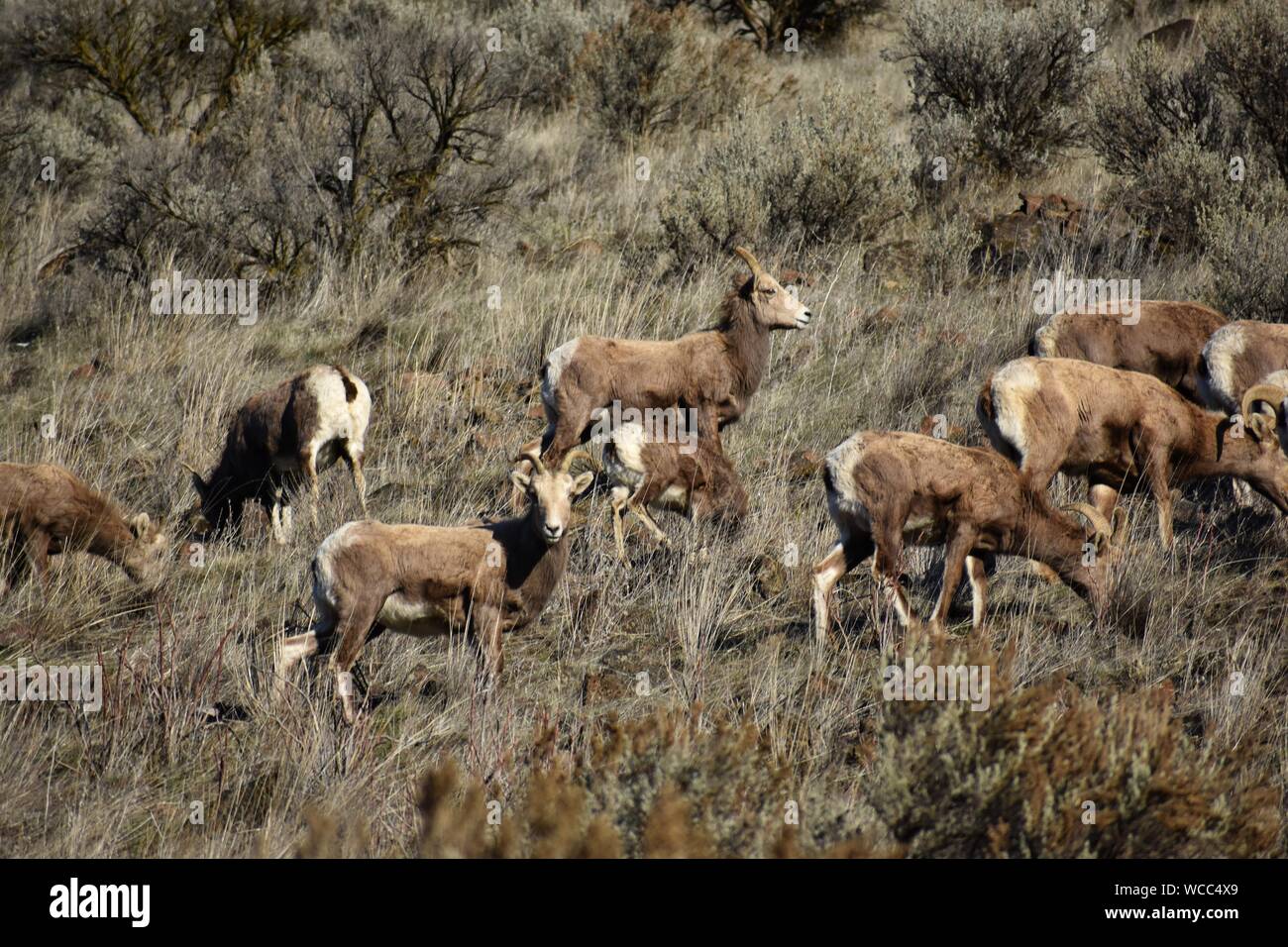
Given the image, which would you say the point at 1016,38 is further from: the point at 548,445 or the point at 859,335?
the point at 548,445

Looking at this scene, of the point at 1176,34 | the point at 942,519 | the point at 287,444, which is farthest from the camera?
the point at 1176,34

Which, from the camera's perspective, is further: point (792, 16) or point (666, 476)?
point (792, 16)

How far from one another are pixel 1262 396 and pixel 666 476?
4035mm

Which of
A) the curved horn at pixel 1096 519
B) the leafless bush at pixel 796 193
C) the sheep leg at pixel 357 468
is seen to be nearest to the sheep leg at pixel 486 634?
the sheep leg at pixel 357 468

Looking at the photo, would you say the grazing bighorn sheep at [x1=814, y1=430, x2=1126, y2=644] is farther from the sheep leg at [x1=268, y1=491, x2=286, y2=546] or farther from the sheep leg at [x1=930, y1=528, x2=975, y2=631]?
the sheep leg at [x1=268, y1=491, x2=286, y2=546]

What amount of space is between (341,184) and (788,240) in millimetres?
4854

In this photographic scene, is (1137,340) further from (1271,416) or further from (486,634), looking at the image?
(486,634)

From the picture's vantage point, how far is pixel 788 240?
44.5 ft

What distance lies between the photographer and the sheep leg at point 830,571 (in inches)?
280

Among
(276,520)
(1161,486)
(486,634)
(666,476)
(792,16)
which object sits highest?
(792,16)

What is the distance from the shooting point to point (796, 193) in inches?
543

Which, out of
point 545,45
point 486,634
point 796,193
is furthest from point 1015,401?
point 545,45
